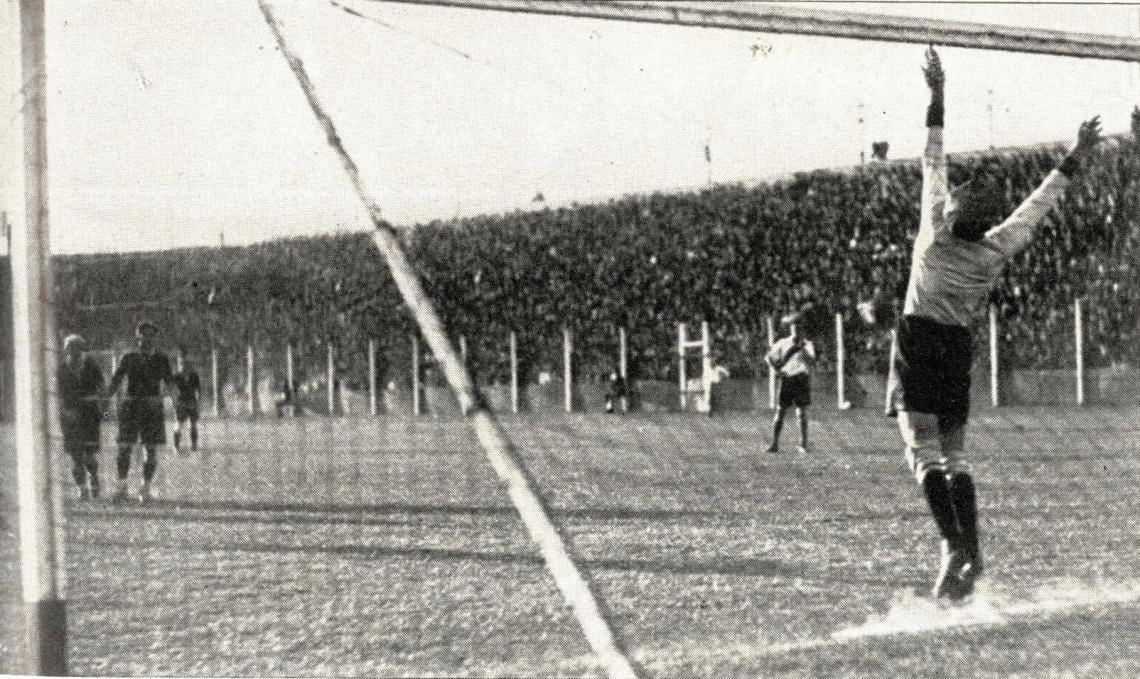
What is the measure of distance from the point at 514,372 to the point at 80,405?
998 millimetres

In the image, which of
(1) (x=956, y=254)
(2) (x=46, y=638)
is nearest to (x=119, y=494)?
(2) (x=46, y=638)

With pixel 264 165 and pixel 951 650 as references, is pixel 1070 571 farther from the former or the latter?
pixel 264 165

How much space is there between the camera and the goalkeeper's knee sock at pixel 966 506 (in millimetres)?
3469

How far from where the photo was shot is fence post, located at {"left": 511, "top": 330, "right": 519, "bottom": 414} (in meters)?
3.47

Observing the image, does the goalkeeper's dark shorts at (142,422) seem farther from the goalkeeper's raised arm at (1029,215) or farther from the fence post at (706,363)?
the goalkeeper's raised arm at (1029,215)

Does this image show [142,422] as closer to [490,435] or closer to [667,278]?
[490,435]

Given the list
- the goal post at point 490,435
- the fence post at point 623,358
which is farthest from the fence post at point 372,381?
the fence post at point 623,358

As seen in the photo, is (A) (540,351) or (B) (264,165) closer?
(A) (540,351)

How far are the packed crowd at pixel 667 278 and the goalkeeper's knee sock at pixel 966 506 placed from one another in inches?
11.1

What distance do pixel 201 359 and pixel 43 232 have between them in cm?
42

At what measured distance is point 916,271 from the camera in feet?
11.0

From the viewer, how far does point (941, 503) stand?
348 centimetres

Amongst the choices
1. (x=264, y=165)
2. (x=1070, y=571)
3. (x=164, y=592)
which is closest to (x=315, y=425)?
(x=264, y=165)

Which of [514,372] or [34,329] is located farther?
[34,329]
